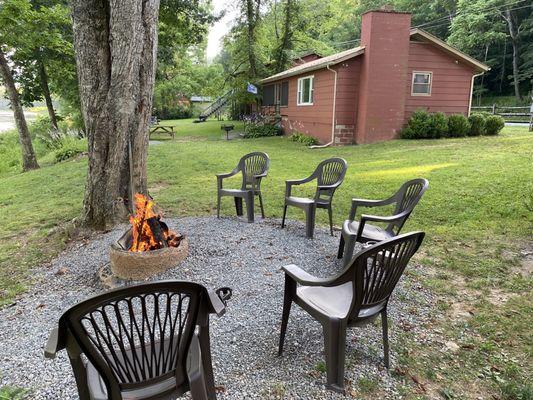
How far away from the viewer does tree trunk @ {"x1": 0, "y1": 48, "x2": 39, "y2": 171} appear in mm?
10977

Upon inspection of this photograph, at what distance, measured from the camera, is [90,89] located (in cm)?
432

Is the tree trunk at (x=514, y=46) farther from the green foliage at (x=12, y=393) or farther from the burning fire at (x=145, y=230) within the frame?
the green foliage at (x=12, y=393)

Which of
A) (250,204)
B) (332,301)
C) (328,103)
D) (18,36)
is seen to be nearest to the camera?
(332,301)

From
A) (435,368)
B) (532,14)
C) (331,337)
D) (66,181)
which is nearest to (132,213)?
(331,337)

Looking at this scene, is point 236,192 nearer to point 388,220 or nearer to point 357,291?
point 388,220

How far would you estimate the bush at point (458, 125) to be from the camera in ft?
41.4

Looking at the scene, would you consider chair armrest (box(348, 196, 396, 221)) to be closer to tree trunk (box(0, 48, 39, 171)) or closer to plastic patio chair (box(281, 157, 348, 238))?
plastic patio chair (box(281, 157, 348, 238))

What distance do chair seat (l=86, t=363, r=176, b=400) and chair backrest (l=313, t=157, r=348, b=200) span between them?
3276 mm

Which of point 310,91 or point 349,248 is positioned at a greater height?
point 310,91

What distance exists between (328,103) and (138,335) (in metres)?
12.8

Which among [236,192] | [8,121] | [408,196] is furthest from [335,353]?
[8,121]

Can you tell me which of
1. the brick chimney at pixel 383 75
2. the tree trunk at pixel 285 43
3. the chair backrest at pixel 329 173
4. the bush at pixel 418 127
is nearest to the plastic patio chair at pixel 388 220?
the chair backrest at pixel 329 173

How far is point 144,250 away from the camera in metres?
3.54

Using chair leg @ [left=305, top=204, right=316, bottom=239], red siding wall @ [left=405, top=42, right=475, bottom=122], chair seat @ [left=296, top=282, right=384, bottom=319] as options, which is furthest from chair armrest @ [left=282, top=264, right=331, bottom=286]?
red siding wall @ [left=405, top=42, right=475, bottom=122]
